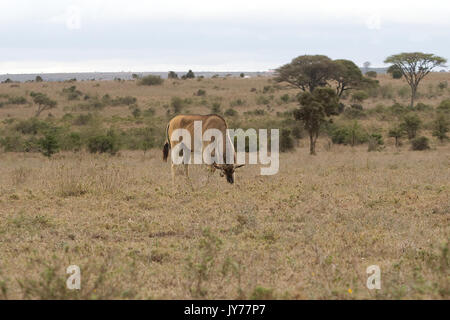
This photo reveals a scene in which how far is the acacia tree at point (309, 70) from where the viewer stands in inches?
1587

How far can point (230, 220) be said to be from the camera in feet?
27.9

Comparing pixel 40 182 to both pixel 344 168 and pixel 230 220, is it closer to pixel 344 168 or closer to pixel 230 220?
pixel 230 220

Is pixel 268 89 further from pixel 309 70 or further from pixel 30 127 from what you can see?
pixel 30 127

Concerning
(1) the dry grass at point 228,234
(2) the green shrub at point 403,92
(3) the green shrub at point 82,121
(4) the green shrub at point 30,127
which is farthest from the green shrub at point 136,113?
(2) the green shrub at point 403,92

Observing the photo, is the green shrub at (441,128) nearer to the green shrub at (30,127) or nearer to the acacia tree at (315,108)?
the acacia tree at (315,108)

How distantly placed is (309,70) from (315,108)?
20328mm

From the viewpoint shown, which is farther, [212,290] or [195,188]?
[195,188]

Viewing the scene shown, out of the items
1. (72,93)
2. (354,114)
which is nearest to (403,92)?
(354,114)

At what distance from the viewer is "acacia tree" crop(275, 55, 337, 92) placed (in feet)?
132

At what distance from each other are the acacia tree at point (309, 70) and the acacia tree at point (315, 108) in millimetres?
18293

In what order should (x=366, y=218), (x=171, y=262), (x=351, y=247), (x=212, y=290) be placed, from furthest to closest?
1. (x=366, y=218)
2. (x=351, y=247)
3. (x=171, y=262)
4. (x=212, y=290)
